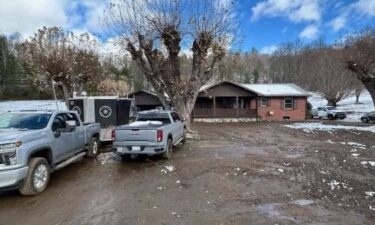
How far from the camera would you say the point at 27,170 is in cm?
668

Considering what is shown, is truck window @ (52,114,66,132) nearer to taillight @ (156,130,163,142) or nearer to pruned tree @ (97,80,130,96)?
taillight @ (156,130,163,142)

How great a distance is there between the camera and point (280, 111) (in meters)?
33.9

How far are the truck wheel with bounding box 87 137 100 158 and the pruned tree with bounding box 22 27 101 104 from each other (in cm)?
1405

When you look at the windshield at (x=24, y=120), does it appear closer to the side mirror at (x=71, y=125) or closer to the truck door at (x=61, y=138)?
the truck door at (x=61, y=138)

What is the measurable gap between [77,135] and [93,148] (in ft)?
6.30

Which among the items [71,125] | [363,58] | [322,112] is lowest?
[322,112]

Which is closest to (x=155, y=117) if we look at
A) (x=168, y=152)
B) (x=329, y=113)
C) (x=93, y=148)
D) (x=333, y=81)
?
(x=168, y=152)

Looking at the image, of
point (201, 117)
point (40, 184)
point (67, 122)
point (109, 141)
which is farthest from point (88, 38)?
point (40, 184)

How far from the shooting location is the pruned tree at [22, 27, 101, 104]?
24953 millimetres

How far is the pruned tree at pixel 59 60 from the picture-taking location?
81.9 ft

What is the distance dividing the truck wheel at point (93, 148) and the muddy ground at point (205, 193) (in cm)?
48

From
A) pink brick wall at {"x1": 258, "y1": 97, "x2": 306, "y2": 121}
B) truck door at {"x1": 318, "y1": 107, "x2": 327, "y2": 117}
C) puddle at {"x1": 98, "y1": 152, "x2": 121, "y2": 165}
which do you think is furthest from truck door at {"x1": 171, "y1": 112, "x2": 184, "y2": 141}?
truck door at {"x1": 318, "y1": 107, "x2": 327, "y2": 117}

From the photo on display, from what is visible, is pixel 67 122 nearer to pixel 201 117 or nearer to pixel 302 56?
pixel 201 117

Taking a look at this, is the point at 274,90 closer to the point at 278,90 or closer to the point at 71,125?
the point at 278,90
